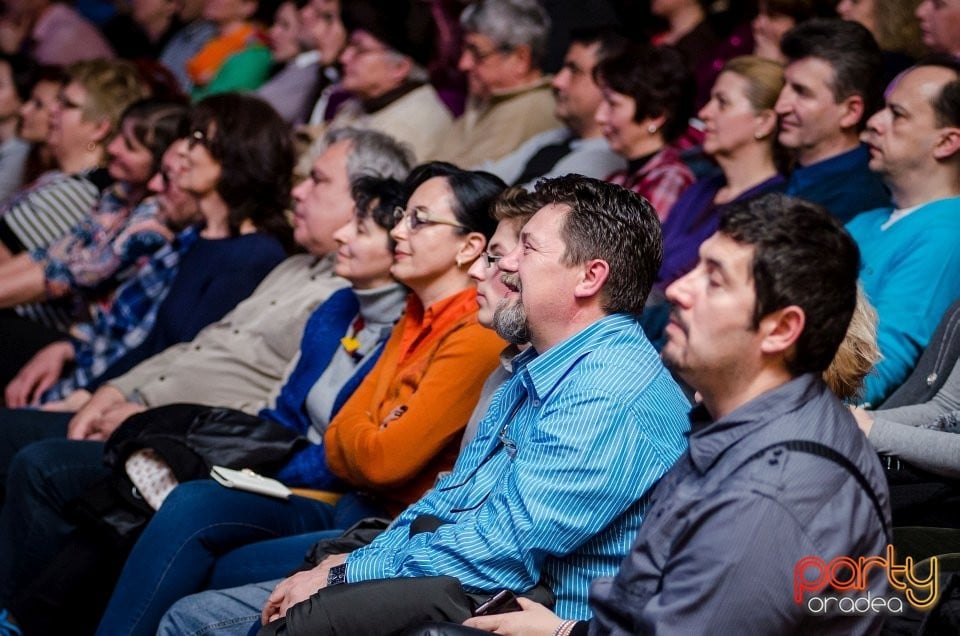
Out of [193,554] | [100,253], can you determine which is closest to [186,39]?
[100,253]

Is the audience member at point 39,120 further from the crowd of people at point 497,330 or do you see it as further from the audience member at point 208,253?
the audience member at point 208,253

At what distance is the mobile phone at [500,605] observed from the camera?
1.95 metres

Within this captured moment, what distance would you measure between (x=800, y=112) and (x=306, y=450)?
151cm

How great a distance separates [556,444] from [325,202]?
170 centimetres

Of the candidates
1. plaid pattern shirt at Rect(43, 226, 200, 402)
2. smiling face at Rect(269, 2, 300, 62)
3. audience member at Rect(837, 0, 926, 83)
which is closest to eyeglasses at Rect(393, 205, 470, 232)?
plaid pattern shirt at Rect(43, 226, 200, 402)

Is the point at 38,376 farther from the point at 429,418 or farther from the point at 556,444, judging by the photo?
the point at 556,444

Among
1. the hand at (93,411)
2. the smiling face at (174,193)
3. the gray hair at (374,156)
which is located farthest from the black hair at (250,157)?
the hand at (93,411)

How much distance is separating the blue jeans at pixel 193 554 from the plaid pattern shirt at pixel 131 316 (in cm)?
134

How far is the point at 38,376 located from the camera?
4074mm

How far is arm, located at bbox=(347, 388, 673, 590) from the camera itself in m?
1.94

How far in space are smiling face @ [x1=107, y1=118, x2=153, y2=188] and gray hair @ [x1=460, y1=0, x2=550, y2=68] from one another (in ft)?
4.04

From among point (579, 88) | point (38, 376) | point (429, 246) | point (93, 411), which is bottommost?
point (38, 376)

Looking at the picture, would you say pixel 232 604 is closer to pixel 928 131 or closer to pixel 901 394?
pixel 901 394

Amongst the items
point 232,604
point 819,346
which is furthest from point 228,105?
point 819,346
